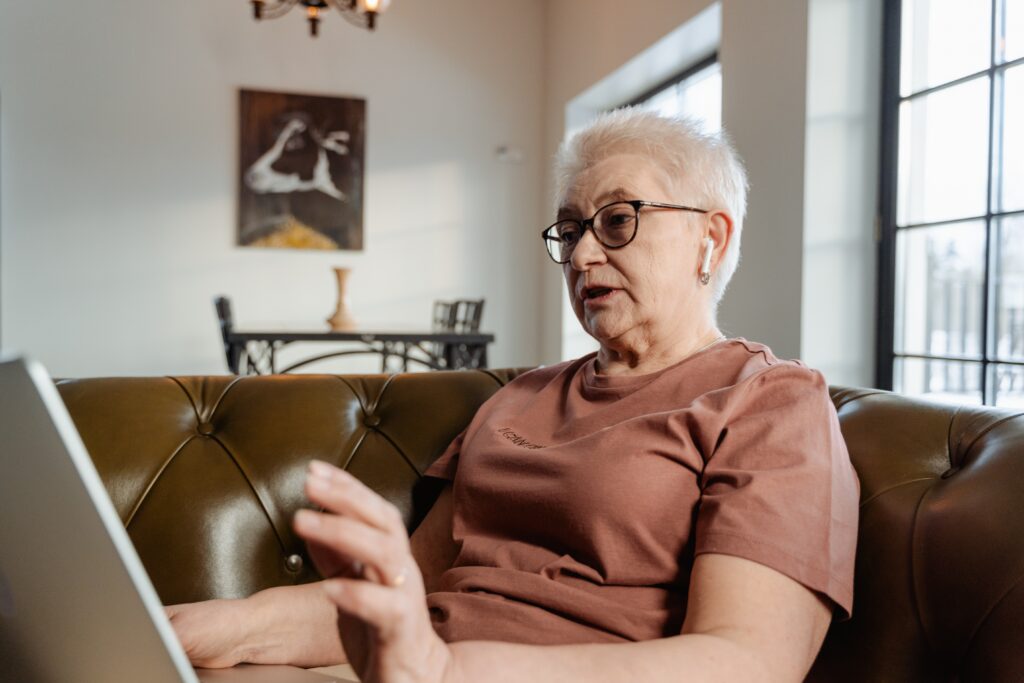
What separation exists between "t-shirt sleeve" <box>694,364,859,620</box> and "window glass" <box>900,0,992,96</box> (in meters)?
2.46

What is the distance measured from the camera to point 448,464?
4.48ft

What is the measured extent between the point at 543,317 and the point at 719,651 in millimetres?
6141

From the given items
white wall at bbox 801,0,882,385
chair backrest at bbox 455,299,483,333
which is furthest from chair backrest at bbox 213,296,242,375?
white wall at bbox 801,0,882,385

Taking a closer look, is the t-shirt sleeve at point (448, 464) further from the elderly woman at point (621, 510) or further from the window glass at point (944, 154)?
the window glass at point (944, 154)

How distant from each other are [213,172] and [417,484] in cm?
546

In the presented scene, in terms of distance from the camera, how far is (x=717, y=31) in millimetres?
4578

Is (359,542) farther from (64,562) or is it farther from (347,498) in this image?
(64,562)

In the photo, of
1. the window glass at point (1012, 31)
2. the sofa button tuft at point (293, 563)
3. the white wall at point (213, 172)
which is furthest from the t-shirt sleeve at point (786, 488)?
the white wall at point (213, 172)

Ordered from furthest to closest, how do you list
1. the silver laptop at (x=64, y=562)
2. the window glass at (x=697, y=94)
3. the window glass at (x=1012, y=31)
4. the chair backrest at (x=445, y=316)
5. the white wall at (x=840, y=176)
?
the chair backrest at (x=445, y=316)
the window glass at (x=697, y=94)
the white wall at (x=840, y=176)
the window glass at (x=1012, y=31)
the silver laptop at (x=64, y=562)

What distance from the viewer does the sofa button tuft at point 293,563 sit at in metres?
1.40

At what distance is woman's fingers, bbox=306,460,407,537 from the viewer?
22.2 inches

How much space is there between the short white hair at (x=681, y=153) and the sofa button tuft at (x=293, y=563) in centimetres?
66

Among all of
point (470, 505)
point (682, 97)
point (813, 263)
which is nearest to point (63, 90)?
point (682, 97)

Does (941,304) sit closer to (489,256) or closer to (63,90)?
(489,256)
